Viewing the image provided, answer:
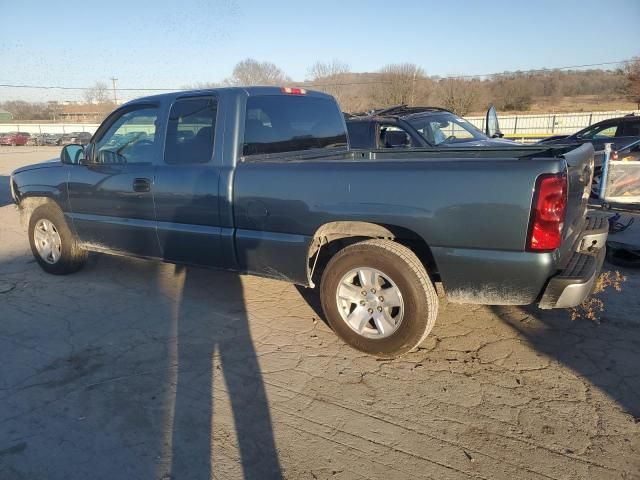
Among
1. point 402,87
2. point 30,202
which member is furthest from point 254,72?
point 30,202

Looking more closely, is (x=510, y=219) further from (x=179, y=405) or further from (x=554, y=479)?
(x=179, y=405)

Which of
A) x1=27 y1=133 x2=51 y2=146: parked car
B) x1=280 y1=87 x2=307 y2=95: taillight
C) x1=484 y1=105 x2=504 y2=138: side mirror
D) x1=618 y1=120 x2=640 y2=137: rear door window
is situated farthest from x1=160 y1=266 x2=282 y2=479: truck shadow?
x1=27 y1=133 x2=51 y2=146: parked car

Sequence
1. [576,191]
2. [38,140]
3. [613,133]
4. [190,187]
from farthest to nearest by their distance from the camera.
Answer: [38,140]
[613,133]
[190,187]
[576,191]

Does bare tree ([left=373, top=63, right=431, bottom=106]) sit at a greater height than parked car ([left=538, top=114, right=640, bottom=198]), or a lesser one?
greater

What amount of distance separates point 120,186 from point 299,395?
8.98 ft

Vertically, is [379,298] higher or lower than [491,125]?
lower

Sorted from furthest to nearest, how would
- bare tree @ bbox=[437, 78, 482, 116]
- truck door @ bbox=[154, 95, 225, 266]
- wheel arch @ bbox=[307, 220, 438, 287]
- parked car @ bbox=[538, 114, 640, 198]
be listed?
bare tree @ bbox=[437, 78, 482, 116] → parked car @ bbox=[538, 114, 640, 198] → truck door @ bbox=[154, 95, 225, 266] → wheel arch @ bbox=[307, 220, 438, 287]

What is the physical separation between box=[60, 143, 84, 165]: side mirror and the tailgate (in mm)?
4517

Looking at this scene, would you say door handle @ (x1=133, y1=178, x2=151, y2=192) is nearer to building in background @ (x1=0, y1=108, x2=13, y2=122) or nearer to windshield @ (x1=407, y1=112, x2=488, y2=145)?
windshield @ (x1=407, y1=112, x2=488, y2=145)

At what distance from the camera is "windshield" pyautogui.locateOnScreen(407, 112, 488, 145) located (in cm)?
736

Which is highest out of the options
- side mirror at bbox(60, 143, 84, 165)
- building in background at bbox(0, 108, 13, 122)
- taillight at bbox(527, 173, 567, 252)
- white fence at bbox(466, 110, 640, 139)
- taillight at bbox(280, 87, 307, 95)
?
building in background at bbox(0, 108, 13, 122)

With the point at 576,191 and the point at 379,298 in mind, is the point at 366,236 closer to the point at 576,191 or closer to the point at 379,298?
the point at 379,298

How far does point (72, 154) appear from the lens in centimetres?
500

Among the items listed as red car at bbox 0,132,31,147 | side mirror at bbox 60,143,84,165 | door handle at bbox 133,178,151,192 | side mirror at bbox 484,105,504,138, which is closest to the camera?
door handle at bbox 133,178,151,192
